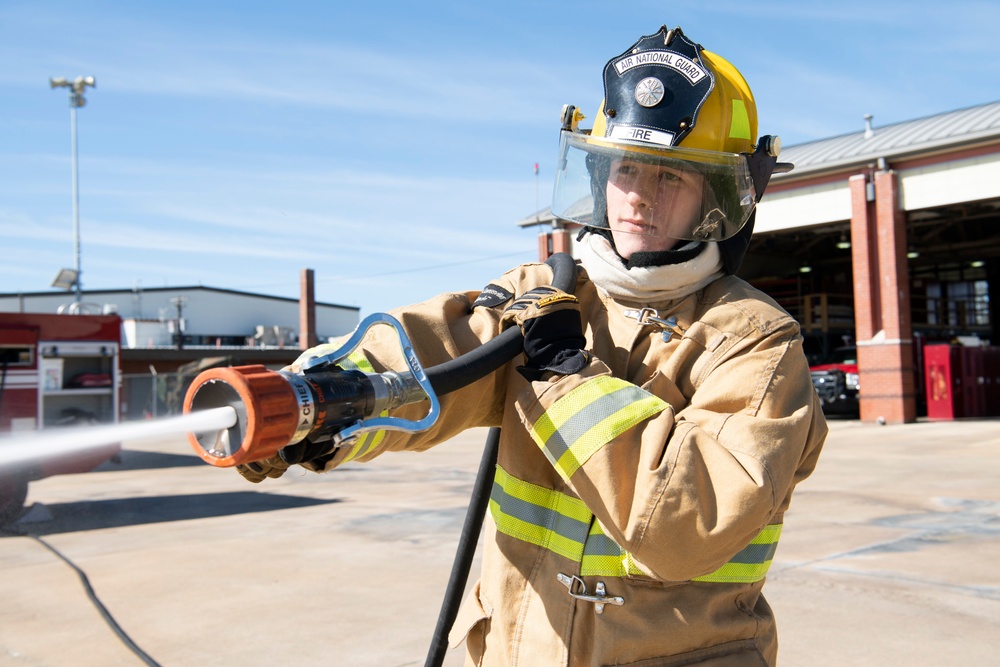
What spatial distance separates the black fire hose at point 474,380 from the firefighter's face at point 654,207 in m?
0.14

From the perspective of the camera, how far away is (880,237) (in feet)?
54.4

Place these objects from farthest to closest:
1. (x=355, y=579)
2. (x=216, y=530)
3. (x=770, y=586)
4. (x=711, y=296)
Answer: (x=216, y=530), (x=355, y=579), (x=770, y=586), (x=711, y=296)

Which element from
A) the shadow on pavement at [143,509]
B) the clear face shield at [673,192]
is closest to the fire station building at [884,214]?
the shadow on pavement at [143,509]

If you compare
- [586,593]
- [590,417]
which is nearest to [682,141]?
[590,417]

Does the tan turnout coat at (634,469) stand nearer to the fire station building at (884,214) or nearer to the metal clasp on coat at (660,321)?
the metal clasp on coat at (660,321)

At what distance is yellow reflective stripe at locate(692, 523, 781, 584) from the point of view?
158 centimetres

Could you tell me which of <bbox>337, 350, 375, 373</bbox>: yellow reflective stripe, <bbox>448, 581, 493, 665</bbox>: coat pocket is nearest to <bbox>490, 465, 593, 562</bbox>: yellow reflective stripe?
<bbox>448, 581, 493, 665</bbox>: coat pocket

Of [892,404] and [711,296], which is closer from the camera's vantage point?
[711,296]

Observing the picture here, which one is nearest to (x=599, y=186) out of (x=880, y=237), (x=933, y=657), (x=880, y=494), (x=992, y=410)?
(x=933, y=657)

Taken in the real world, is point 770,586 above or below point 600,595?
below

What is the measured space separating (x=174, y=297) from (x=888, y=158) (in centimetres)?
3290

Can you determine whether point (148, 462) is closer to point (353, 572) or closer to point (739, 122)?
point (353, 572)

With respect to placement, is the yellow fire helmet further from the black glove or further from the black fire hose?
the black glove

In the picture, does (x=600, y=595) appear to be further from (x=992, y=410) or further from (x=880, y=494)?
(x=992, y=410)
